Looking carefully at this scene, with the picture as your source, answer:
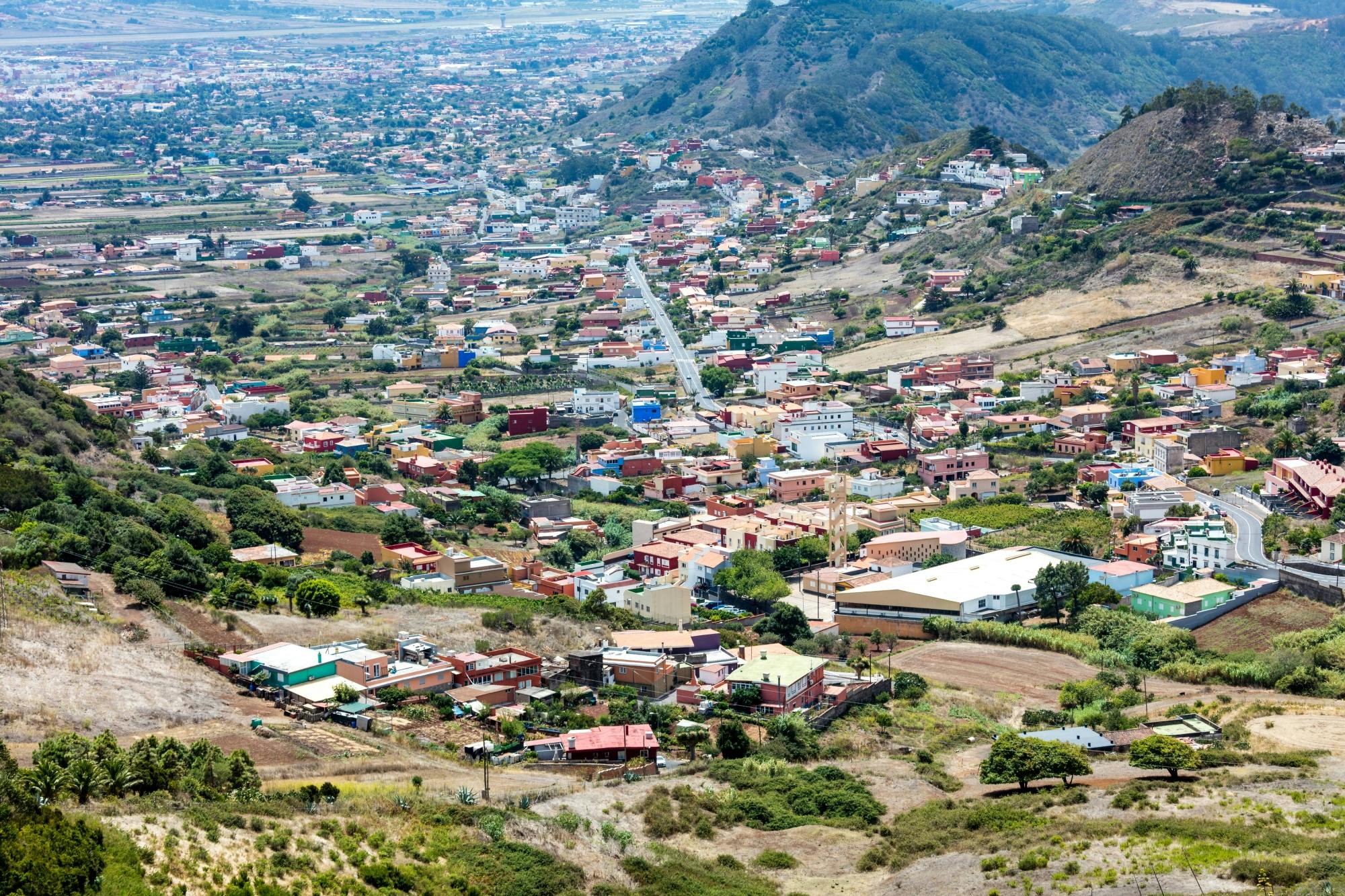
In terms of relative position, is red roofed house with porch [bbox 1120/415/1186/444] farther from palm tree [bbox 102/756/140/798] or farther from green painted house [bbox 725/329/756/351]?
palm tree [bbox 102/756/140/798]

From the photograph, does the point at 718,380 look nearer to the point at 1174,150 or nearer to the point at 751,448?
the point at 751,448

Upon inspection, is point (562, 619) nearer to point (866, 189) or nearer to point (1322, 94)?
point (866, 189)

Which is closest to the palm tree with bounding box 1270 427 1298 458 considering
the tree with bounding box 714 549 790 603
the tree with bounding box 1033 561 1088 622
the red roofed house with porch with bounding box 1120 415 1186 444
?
the red roofed house with porch with bounding box 1120 415 1186 444

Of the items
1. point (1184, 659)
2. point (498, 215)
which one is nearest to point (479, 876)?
point (1184, 659)

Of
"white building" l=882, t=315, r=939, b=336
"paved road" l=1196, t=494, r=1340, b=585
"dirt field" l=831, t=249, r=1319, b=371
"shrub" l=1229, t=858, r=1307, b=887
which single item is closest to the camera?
"shrub" l=1229, t=858, r=1307, b=887

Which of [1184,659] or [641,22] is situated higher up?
[641,22]

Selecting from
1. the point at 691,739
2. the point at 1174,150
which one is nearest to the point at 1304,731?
the point at 691,739

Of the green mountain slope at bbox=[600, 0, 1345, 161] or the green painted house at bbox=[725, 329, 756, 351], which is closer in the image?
the green painted house at bbox=[725, 329, 756, 351]
